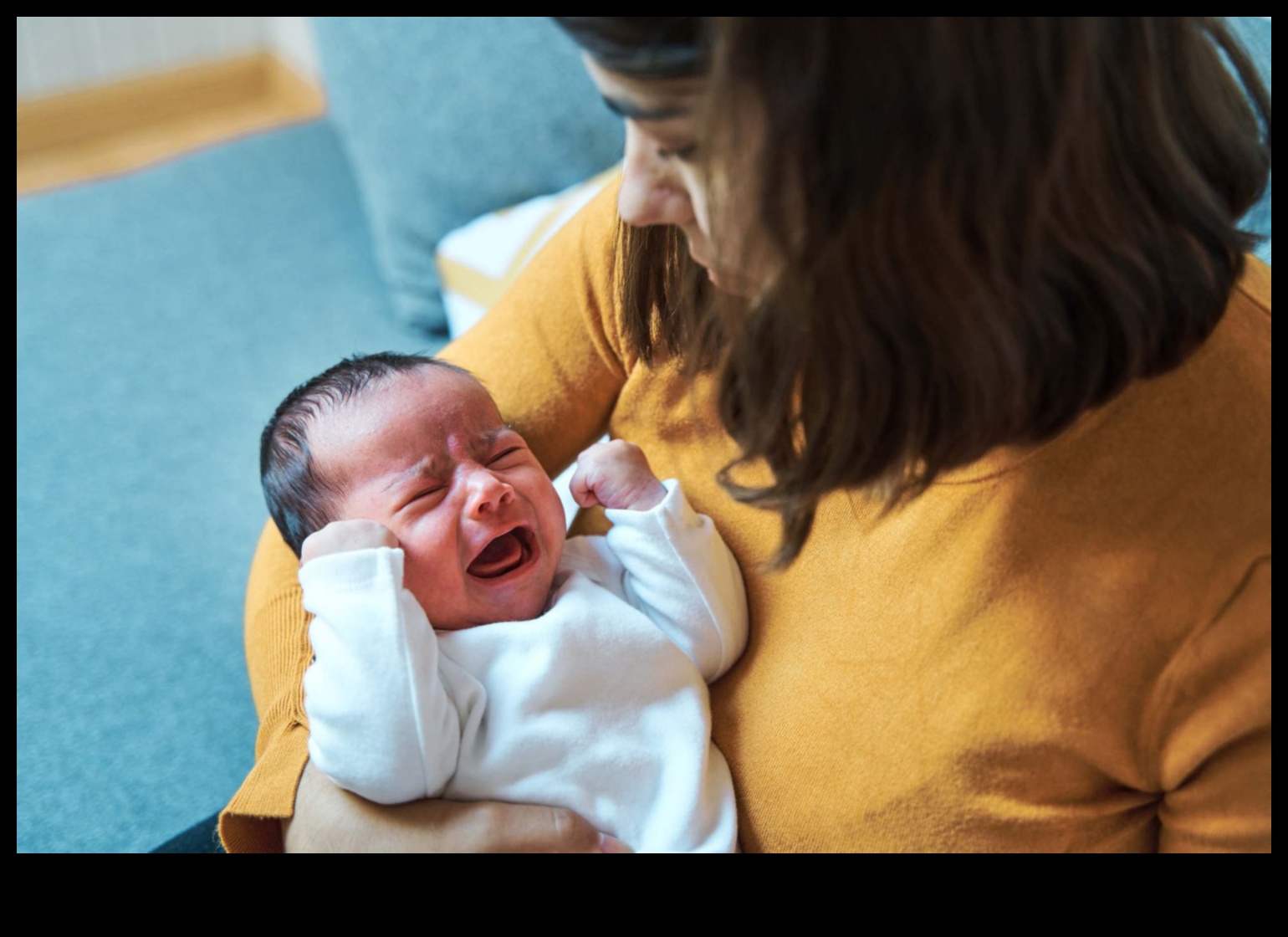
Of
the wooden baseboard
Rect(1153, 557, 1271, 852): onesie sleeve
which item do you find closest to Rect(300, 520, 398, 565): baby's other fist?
Rect(1153, 557, 1271, 852): onesie sleeve

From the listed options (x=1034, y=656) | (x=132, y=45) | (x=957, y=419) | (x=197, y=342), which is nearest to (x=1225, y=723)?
(x=1034, y=656)

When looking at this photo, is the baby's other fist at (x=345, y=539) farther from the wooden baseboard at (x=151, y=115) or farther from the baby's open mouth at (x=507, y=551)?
the wooden baseboard at (x=151, y=115)

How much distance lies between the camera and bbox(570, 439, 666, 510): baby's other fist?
1035mm

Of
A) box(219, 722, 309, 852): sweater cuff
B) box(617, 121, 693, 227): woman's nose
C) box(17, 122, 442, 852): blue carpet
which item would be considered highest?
box(617, 121, 693, 227): woman's nose

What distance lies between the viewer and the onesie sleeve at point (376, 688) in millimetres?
870

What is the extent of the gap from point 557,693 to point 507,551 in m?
0.16

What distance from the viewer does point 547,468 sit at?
1181mm

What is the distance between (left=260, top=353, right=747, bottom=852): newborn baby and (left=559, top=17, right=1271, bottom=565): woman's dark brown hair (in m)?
0.28

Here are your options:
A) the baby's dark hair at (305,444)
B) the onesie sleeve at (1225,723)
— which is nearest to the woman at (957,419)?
the onesie sleeve at (1225,723)

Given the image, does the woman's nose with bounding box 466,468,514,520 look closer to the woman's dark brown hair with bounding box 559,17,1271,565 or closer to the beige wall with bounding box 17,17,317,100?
the woman's dark brown hair with bounding box 559,17,1271,565

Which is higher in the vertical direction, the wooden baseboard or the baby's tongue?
the baby's tongue
